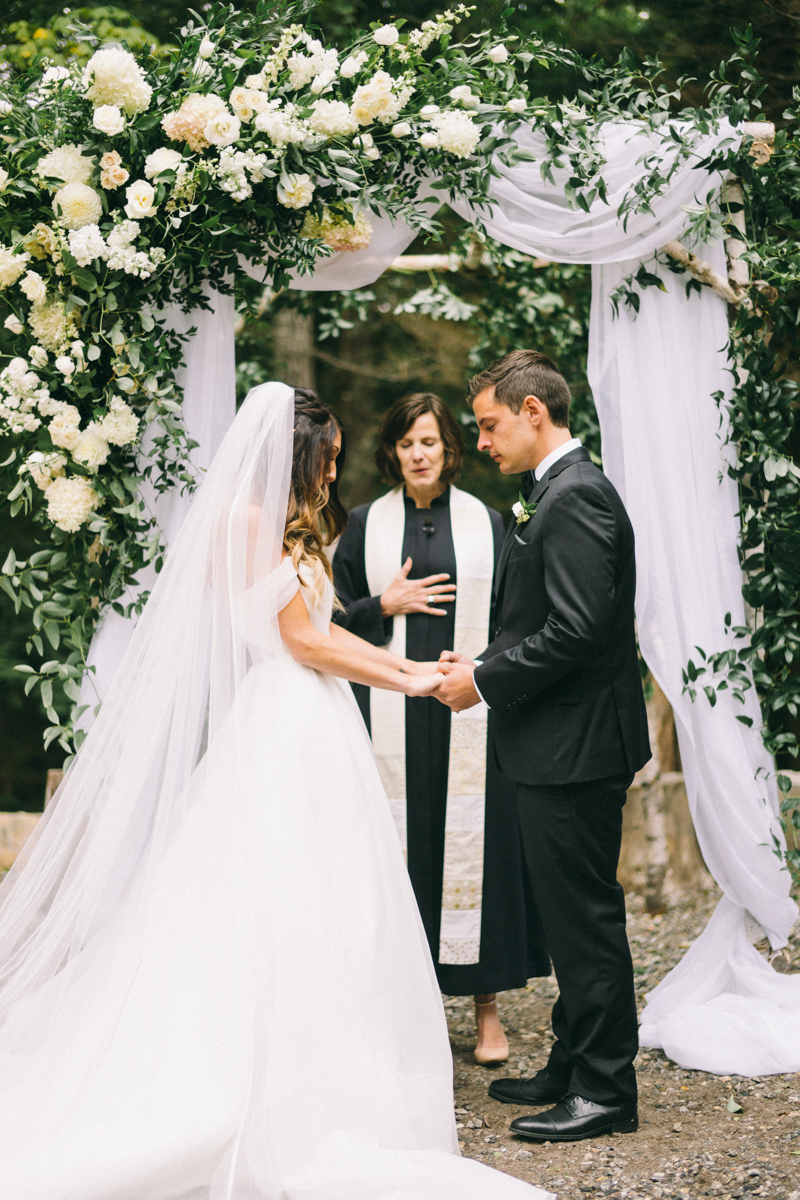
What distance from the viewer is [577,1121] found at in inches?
108

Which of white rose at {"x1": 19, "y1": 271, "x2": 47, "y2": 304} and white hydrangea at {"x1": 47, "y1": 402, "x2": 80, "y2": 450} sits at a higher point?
white rose at {"x1": 19, "y1": 271, "x2": 47, "y2": 304}

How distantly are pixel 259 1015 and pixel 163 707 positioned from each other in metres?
0.79

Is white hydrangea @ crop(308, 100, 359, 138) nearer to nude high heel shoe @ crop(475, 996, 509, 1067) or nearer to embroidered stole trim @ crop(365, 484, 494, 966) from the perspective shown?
embroidered stole trim @ crop(365, 484, 494, 966)

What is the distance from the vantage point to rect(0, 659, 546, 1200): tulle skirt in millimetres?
2221

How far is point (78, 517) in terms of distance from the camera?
3.26 m

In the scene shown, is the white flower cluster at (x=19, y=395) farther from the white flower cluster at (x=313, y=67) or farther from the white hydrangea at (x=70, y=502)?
the white flower cluster at (x=313, y=67)

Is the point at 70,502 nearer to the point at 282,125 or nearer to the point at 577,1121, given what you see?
the point at 282,125

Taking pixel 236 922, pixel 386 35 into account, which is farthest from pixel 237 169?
pixel 236 922

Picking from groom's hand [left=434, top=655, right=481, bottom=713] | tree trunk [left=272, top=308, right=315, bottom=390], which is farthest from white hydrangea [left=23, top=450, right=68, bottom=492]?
tree trunk [left=272, top=308, right=315, bottom=390]

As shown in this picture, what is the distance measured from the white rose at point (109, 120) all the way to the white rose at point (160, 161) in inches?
4.5

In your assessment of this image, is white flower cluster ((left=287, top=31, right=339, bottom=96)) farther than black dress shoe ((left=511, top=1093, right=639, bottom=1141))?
Yes

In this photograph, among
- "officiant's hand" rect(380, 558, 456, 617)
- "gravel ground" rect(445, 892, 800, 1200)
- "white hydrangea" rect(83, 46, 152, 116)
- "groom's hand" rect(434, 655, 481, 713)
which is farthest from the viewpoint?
"officiant's hand" rect(380, 558, 456, 617)

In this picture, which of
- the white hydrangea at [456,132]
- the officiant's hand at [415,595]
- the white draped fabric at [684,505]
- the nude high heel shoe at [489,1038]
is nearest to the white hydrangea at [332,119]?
the white hydrangea at [456,132]

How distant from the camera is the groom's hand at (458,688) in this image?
3.04 metres
